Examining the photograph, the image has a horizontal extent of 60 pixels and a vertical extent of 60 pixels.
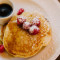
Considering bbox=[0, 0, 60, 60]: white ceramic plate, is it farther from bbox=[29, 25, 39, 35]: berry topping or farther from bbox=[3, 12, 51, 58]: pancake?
bbox=[29, 25, 39, 35]: berry topping

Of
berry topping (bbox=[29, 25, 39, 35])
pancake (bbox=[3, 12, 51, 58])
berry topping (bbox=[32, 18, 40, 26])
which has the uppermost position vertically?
berry topping (bbox=[32, 18, 40, 26])

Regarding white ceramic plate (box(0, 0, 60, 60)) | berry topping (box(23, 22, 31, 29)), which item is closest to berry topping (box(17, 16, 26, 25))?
berry topping (box(23, 22, 31, 29))

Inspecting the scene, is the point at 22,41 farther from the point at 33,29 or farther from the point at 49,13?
the point at 49,13

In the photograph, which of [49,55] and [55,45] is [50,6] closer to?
[55,45]

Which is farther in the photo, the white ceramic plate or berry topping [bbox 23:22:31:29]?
the white ceramic plate

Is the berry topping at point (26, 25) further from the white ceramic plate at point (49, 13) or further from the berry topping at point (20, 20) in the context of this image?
the white ceramic plate at point (49, 13)

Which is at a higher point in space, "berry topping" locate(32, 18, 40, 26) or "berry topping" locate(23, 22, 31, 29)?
"berry topping" locate(32, 18, 40, 26)

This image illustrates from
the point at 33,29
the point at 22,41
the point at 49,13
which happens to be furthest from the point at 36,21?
the point at 49,13

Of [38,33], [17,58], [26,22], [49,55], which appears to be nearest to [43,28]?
[38,33]

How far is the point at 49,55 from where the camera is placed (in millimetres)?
1852

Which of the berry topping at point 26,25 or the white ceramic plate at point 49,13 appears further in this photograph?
the white ceramic plate at point 49,13

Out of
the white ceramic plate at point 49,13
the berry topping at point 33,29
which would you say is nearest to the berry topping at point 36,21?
the berry topping at point 33,29

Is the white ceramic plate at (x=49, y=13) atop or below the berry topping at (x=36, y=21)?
below

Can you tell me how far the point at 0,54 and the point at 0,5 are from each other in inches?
26.3
